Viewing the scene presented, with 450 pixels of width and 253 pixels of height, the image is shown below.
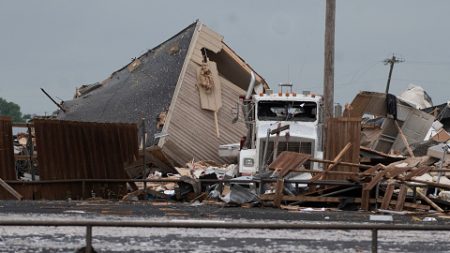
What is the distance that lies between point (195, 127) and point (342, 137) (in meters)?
13.6

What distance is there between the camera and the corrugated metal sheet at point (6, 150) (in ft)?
76.9

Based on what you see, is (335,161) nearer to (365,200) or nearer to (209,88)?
(365,200)

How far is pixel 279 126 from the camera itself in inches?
930

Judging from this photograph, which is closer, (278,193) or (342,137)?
(278,193)

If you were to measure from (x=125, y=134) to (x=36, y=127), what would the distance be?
10.1 feet

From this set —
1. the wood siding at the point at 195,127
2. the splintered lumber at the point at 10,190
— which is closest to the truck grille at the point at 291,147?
the splintered lumber at the point at 10,190

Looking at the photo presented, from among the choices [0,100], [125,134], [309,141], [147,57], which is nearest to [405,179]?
[309,141]

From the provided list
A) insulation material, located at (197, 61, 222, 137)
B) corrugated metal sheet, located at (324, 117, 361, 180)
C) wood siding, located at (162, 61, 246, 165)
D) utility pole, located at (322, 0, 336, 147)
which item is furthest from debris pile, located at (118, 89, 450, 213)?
insulation material, located at (197, 61, 222, 137)

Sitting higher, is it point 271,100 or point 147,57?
point 147,57

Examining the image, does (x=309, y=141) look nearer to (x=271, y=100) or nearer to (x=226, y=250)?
(x=271, y=100)

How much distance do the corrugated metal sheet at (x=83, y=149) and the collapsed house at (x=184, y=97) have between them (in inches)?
341

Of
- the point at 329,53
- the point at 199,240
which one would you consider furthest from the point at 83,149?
the point at 199,240

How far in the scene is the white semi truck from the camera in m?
23.6

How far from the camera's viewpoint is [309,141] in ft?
78.2
